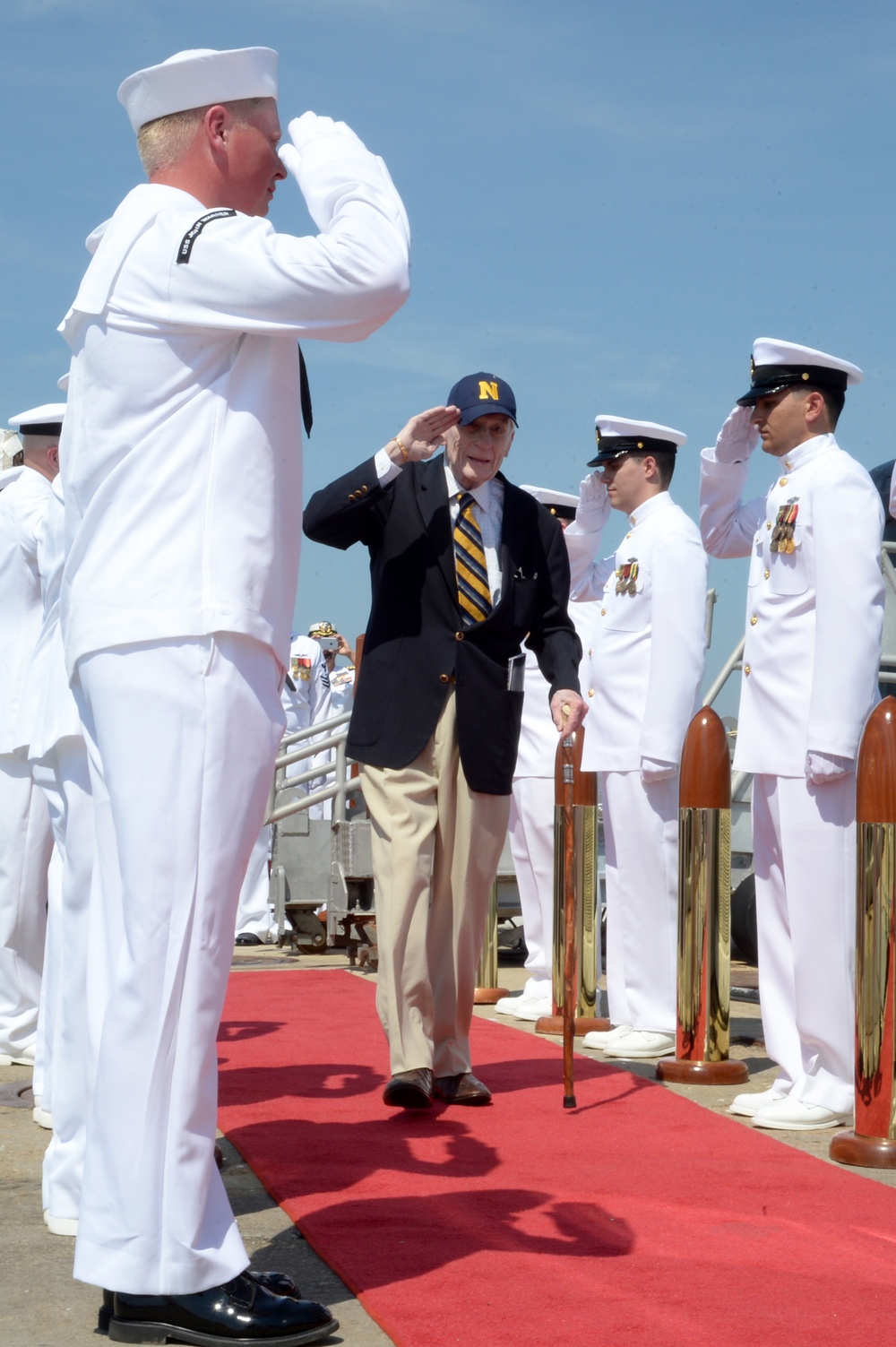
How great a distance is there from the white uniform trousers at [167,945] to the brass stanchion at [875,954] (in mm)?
2187

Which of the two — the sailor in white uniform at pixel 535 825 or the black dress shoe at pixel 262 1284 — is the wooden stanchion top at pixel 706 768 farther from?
the black dress shoe at pixel 262 1284

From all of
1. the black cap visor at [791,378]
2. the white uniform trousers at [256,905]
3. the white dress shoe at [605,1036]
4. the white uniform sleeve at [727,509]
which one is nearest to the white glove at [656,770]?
the white uniform sleeve at [727,509]

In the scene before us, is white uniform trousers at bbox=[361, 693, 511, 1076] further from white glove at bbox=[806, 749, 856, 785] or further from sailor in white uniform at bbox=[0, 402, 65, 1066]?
sailor in white uniform at bbox=[0, 402, 65, 1066]

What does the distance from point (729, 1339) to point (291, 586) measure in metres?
1.51

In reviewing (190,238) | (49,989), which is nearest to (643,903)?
(49,989)

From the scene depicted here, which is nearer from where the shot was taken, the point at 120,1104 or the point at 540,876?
the point at 120,1104

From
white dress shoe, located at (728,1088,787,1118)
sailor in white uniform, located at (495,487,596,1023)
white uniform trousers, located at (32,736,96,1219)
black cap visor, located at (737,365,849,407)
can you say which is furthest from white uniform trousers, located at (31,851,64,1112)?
sailor in white uniform, located at (495,487,596,1023)

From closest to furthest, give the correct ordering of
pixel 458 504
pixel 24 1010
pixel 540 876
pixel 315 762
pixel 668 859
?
pixel 458 504
pixel 24 1010
pixel 668 859
pixel 540 876
pixel 315 762

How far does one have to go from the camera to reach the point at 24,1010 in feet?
20.1

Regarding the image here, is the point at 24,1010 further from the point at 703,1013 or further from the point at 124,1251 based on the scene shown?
A: the point at 124,1251

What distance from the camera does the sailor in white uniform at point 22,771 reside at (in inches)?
234

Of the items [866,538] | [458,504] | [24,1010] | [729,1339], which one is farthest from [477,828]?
[729,1339]

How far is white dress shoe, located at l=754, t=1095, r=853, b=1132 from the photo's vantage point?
15.9 ft

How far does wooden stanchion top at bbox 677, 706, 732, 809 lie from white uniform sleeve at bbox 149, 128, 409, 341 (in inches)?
129
